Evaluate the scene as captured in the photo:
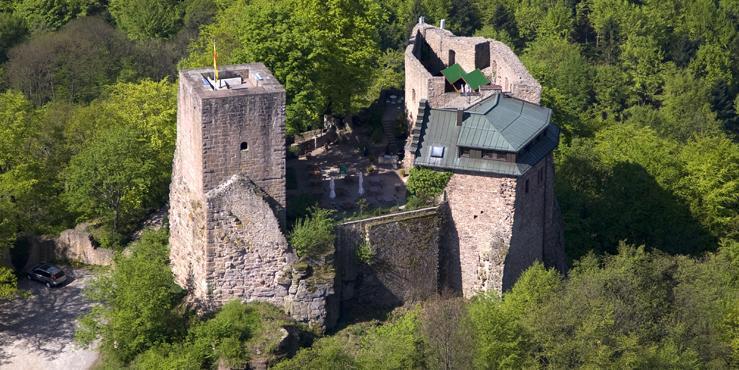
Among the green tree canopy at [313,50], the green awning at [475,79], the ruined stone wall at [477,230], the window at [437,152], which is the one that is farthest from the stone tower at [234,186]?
the green awning at [475,79]

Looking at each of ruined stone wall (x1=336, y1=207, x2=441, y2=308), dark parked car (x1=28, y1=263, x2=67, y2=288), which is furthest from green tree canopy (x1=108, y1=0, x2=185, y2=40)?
ruined stone wall (x1=336, y1=207, x2=441, y2=308)

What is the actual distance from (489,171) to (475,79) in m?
7.27

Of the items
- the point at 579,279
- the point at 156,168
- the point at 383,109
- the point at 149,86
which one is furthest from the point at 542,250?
the point at 149,86

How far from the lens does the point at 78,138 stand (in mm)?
66062

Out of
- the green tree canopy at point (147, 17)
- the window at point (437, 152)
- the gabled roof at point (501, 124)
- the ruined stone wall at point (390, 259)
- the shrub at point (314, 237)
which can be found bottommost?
the green tree canopy at point (147, 17)

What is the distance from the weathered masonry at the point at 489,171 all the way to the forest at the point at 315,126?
1.37 meters

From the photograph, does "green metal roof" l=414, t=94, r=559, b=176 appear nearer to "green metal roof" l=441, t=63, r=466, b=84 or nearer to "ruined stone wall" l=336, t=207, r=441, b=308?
"ruined stone wall" l=336, t=207, r=441, b=308

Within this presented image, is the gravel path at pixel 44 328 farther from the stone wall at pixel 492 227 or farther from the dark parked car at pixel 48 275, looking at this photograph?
the stone wall at pixel 492 227

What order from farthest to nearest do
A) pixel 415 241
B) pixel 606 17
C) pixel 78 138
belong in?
pixel 606 17 → pixel 78 138 → pixel 415 241

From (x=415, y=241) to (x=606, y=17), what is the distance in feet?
238

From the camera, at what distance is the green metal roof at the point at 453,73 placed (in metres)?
59.7

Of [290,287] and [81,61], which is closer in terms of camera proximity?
[290,287]

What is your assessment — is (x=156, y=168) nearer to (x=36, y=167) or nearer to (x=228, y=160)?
(x=36, y=167)

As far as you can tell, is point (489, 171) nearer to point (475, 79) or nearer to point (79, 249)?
point (475, 79)
